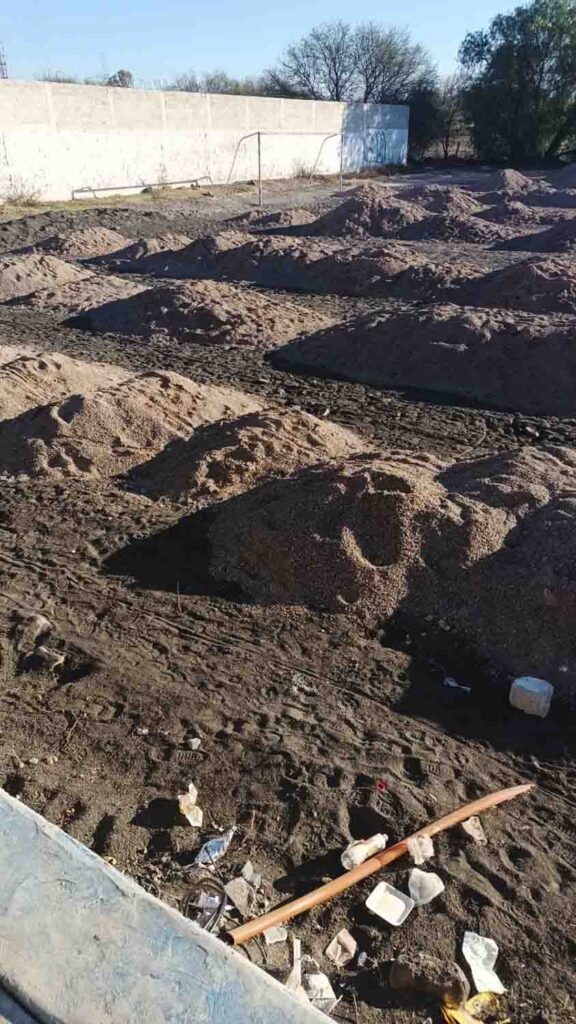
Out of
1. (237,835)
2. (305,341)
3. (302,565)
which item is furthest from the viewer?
(305,341)

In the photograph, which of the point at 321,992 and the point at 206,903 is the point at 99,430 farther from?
the point at 321,992

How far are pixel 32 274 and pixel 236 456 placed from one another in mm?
10580

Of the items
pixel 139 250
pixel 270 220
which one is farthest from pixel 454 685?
pixel 270 220

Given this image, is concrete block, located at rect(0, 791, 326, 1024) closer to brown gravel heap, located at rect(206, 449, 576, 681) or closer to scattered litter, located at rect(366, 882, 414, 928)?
scattered litter, located at rect(366, 882, 414, 928)

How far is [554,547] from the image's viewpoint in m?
4.88

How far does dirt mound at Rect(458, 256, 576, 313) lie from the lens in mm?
11750

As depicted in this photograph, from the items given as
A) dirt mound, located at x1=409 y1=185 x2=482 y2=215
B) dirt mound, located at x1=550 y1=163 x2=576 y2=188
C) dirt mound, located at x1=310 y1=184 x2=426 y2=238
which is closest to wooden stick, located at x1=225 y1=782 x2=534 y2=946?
dirt mound, located at x1=310 y1=184 x2=426 y2=238

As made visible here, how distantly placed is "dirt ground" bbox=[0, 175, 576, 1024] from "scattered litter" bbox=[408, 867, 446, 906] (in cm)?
4

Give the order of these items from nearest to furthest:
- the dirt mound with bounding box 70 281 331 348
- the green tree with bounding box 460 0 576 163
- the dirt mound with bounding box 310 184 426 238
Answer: the dirt mound with bounding box 70 281 331 348 → the dirt mound with bounding box 310 184 426 238 → the green tree with bounding box 460 0 576 163

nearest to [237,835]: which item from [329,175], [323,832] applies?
[323,832]

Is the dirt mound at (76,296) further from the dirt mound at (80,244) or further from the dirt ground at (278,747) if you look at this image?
the dirt ground at (278,747)

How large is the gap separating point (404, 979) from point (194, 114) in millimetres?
35347

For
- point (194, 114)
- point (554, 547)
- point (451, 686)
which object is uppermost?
point (194, 114)

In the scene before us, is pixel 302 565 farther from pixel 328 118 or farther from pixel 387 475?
pixel 328 118
